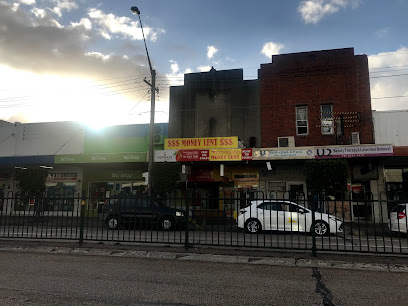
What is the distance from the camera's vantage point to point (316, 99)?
68.4ft

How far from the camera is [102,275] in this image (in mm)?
6258

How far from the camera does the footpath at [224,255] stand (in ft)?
23.1

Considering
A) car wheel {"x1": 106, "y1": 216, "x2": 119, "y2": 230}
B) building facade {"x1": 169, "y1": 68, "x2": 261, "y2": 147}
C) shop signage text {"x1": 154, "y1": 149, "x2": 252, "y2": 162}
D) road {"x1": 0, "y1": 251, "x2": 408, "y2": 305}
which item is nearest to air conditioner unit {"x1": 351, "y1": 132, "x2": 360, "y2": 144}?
building facade {"x1": 169, "y1": 68, "x2": 261, "y2": 147}

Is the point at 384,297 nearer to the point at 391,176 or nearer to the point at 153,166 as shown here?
the point at 153,166

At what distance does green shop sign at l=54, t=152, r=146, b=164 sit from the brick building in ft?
28.2

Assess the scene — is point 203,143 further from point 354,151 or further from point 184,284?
point 184,284

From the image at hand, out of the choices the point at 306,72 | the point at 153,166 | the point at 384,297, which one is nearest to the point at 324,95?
the point at 306,72

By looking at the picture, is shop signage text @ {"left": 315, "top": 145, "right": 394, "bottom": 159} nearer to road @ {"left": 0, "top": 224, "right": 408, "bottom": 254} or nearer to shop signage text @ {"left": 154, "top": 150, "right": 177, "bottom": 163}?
road @ {"left": 0, "top": 224, "right": 408, "bottom": 254}

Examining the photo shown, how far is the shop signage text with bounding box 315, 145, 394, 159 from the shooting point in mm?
16516

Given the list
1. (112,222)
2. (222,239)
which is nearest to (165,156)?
(222,239)

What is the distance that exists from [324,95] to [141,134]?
13633 millimetres

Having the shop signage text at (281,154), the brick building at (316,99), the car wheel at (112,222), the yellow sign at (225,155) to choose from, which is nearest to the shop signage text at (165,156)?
the yellow sign at (225,155)

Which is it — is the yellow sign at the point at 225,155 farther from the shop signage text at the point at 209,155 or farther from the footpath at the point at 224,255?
the footpath at the point at 224,255

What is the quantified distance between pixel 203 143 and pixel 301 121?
23.2 ft
